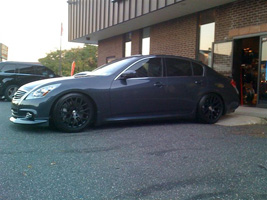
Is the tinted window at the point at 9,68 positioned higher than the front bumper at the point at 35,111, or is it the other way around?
the tinted window at the point at 9,68

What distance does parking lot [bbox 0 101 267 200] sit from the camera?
8.20 feet

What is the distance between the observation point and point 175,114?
18.3 feet

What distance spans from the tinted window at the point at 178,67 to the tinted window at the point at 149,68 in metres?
0.21

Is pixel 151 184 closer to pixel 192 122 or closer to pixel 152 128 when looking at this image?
pixel 152 128

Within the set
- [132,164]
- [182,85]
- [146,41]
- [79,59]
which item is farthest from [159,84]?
[79,59]

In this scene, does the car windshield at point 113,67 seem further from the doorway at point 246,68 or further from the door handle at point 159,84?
the doorway at point 246,68

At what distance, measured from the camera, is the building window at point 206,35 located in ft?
31.6

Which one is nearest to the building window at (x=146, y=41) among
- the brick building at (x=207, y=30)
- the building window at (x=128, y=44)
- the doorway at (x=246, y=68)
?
the brick building at (x=207, y=30)

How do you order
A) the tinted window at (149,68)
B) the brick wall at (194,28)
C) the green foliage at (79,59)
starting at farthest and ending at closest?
1. the green foliage at (79,59)
2. the brick wall at (194,28)
3. the tinted window at (149,68)

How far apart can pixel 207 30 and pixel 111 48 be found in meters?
7.46

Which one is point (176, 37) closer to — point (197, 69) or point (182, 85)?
point (197, 69)

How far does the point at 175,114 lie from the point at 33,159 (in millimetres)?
3108

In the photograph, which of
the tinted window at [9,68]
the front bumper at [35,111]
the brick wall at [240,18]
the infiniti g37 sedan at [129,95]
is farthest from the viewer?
the tinted window at [9,68]

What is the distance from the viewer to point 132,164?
3.22m
